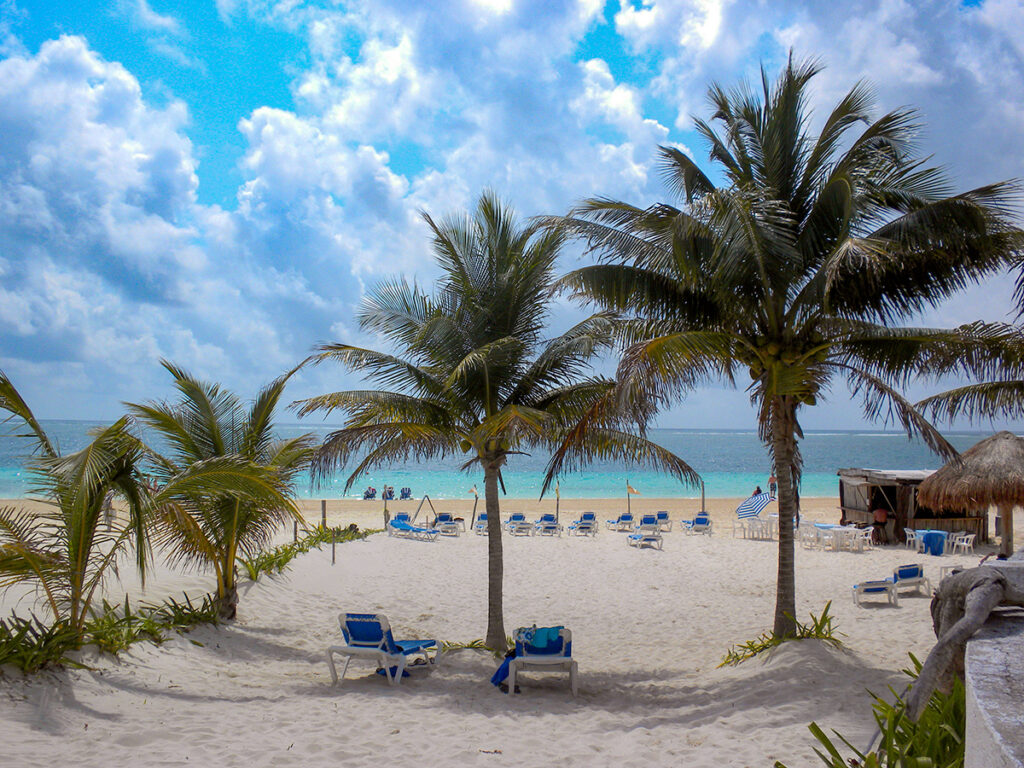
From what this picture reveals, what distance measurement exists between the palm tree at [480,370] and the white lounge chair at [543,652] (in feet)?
4.00

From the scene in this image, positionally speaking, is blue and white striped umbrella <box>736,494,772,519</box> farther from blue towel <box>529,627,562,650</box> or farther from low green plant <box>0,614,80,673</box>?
low green plant <box>0,614,80,673</box>

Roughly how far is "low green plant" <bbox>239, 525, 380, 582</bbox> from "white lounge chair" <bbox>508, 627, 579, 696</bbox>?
3.82 meters

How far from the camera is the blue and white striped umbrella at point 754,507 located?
1853 centimetres

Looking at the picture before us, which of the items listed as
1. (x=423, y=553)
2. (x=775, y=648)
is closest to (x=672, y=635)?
(x=775, y=648)

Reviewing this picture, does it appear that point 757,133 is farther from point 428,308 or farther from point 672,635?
point 672,635

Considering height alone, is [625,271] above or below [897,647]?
above

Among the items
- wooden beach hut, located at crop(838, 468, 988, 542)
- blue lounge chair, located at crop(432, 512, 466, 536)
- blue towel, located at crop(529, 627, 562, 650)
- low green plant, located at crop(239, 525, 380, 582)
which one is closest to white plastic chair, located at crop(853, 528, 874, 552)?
wooden beach hut, located at crop(838, 468, 988, 542)

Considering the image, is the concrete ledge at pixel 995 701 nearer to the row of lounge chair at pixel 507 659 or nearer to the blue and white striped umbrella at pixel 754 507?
the row of lounge chair at pixel 507 659

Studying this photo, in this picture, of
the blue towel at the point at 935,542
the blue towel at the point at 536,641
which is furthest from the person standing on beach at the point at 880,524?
the blue towel at the point at 536,641

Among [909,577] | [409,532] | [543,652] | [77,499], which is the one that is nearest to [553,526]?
[409,532]

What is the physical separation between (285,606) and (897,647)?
8.02m

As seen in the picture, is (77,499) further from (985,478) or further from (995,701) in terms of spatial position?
(985,478)

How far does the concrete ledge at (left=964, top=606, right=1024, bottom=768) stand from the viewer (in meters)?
1.21

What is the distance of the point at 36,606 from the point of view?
776 centimetres
